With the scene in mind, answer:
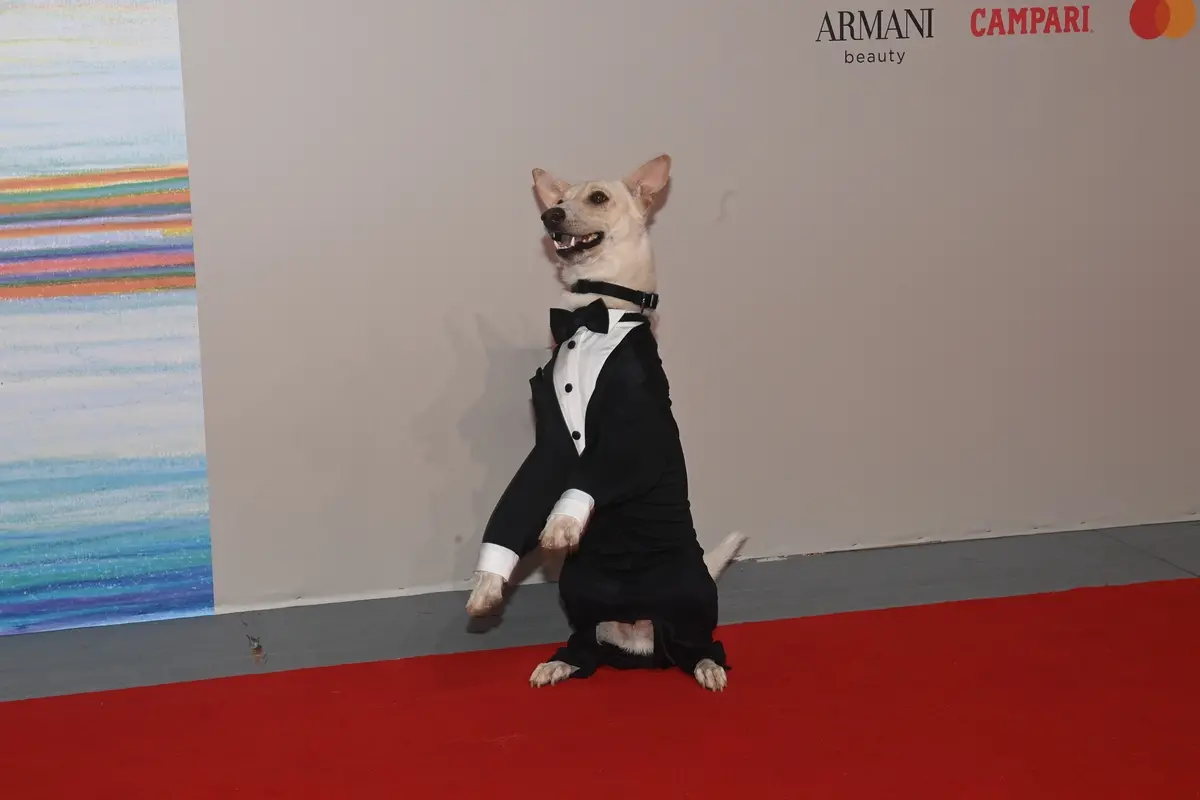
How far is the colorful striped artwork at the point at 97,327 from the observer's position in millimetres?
3039

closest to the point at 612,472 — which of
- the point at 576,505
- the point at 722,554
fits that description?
the point at 576,505

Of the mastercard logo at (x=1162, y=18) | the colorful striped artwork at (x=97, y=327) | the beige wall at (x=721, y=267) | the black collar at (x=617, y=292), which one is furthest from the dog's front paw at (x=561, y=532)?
the mastercard logo at (x=1162, y=18)

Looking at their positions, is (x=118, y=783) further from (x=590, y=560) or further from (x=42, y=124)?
(x=42, y=124)

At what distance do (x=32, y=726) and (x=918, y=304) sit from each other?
2.51 meters

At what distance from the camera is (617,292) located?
2.79 m

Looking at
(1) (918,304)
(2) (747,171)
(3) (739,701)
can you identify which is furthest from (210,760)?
(1) (918,304)

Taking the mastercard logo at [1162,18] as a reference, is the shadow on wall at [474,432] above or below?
below

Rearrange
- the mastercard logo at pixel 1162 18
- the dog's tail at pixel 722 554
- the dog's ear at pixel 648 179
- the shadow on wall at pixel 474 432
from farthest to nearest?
1. the mastercard logo at pixel 1162 18
2. the shadow on wall at pixel 474 432
3. the dog's tail at pixel 722 554
4. the dog's ear at pixel 648 179

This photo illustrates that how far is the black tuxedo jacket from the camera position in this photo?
262 centimetres

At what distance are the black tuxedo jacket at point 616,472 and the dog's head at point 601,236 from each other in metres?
0.14

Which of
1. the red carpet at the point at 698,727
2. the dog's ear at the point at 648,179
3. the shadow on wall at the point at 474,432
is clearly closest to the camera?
the red carpet at the point at 698,727

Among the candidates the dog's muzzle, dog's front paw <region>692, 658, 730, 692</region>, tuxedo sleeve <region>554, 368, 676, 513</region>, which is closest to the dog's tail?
dog's front paw <region>692, 658, 730, 692</region>

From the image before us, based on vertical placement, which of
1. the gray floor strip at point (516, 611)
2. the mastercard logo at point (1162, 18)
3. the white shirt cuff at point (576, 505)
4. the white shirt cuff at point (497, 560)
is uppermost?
the mastercard logo at point (1162, 18)

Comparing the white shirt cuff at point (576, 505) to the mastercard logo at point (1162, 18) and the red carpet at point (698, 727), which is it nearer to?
the red carpet at point (698, 727)
